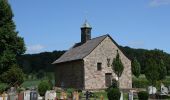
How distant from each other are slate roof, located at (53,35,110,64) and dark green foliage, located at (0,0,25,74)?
1202 cm

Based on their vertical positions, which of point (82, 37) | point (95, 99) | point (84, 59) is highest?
point (82, 37)

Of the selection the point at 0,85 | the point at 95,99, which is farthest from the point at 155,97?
the point at 0,85

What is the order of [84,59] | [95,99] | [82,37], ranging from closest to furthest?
[95,99] → [84,59] → [82,37]

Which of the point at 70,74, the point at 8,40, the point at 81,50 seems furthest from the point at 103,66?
the point at 8,40

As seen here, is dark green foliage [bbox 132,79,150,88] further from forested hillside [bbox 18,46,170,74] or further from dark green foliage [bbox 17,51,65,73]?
dark green foliage [bbox 17,51,65,73]

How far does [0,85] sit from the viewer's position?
42.8m

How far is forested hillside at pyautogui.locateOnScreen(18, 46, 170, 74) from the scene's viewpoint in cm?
10481

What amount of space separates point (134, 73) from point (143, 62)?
2890cm

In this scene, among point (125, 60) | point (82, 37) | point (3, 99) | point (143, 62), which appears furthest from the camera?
point (143, 62)

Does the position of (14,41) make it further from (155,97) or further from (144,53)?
(144,53)

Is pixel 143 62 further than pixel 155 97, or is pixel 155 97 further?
pixel 143 62

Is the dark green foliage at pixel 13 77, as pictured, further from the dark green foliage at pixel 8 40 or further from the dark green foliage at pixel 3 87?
the dark green foliage at pixel 3 87

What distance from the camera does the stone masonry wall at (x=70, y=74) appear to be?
2394 inches

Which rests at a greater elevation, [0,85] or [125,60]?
[125,60]
